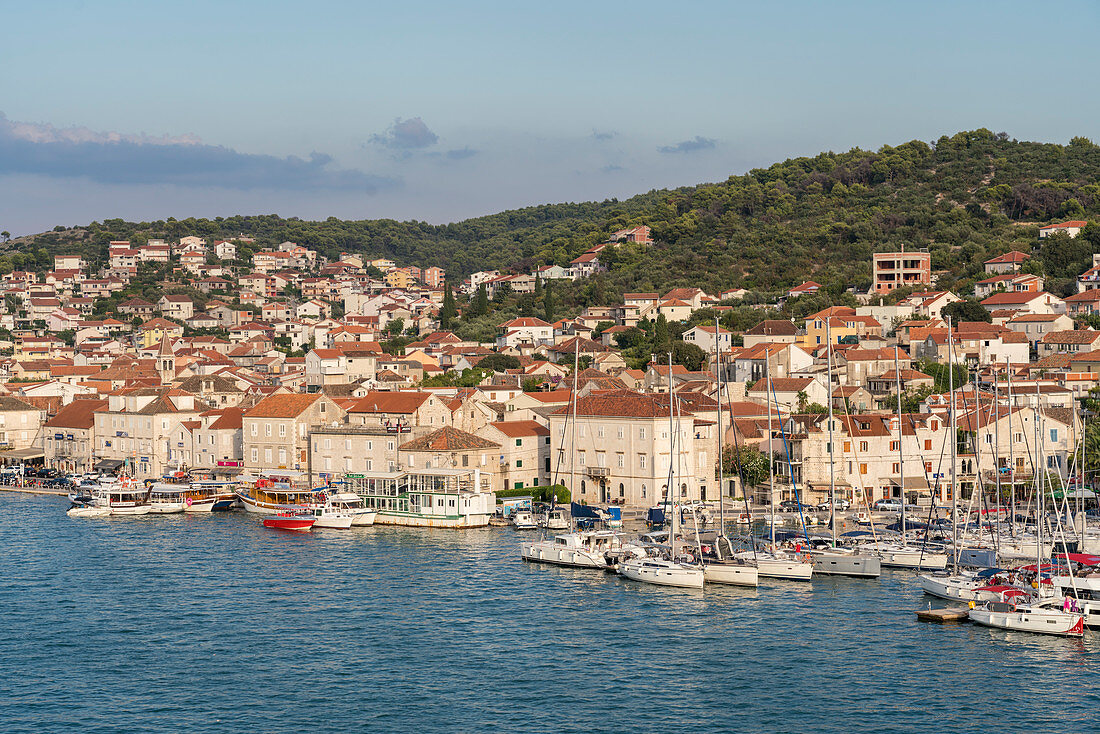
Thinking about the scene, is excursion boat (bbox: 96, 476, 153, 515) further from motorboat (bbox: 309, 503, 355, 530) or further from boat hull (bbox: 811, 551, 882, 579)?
boat hull (bbox: 811, 551, 882, 579)

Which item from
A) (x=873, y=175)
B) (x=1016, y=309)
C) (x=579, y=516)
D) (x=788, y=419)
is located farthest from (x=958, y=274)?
(x=579, y=516)

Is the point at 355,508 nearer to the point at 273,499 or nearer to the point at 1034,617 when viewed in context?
the point at 273,499

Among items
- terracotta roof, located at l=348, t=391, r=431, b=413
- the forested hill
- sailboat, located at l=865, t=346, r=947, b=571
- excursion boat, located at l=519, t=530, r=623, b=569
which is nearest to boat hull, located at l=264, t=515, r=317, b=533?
terracotta roof, located at l=348, t=391, r=431, b=413

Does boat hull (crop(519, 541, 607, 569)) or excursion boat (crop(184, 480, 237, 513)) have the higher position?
excursion boat (crop(184, 480, 237, 513))

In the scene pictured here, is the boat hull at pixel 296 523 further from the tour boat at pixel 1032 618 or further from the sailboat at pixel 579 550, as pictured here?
the tour boat at pixel 1032 618

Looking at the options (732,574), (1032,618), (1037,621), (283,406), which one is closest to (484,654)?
(732,574)

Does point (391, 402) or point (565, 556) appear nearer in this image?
point (565, 556)
